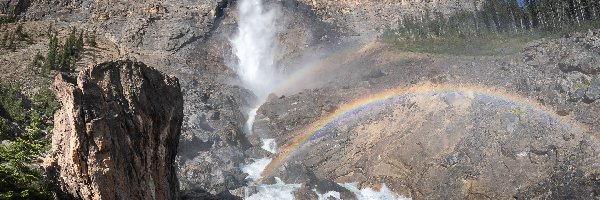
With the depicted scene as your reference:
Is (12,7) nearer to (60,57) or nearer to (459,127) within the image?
(60,57)

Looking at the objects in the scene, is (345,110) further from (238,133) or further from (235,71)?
(235,71)

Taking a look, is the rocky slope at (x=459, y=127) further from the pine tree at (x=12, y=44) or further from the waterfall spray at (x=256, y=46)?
the pine tree at (x=12, y=44)

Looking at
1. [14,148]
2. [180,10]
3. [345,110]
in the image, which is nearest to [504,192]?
[345,110]

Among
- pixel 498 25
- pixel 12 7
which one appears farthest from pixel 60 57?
pixel 498 25

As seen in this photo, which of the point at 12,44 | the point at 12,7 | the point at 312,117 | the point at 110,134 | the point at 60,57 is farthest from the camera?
the point at 12,7

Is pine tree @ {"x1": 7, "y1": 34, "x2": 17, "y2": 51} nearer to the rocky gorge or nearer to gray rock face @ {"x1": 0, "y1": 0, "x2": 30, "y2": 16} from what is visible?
the rocky gorge

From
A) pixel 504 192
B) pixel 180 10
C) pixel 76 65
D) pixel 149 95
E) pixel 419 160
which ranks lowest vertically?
pixel 504 192
